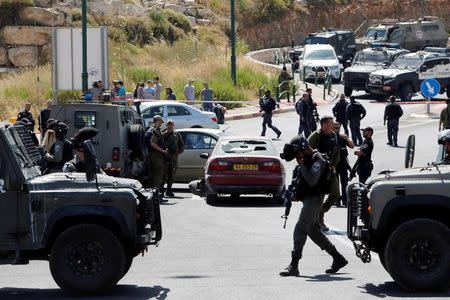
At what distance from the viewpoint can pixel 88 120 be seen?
23.0 metres

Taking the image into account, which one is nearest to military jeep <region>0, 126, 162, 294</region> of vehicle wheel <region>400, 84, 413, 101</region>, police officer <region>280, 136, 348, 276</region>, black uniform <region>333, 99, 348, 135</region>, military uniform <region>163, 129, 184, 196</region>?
police officer <region>280, 136, 348, 276</region>

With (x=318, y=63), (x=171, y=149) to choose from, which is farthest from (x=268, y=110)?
(x=318, y=63)

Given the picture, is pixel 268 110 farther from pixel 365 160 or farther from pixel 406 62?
pixel 406 62

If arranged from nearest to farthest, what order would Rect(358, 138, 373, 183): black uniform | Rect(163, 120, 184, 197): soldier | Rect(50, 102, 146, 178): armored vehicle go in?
Rect(358, 138, 373, 183): black uniform, Rect(50, 102, 146, 178): armored vehicle, Rect(163, 120, 184, 197): soldier

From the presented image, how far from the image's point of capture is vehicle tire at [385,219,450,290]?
12.8 metres

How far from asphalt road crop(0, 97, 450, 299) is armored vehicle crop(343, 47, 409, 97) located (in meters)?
25.6

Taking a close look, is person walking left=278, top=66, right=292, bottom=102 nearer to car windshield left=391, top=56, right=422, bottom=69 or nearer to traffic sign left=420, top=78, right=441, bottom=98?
car windshield left=391, top=56, right=422, bottom=69

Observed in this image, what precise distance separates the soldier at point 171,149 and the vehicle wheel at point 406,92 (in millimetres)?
22556

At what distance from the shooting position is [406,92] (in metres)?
46.1

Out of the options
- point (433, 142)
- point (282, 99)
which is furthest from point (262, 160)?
point (282, 99)

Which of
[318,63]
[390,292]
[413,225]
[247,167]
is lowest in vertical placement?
[390,292]

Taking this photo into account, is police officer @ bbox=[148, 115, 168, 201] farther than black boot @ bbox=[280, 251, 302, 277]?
Yes

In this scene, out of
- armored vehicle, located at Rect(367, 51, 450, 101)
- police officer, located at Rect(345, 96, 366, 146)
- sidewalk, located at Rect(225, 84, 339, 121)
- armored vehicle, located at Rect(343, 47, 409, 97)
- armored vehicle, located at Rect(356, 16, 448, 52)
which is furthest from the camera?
armored vehicle, located at Rect(356, 16, 448, 52)

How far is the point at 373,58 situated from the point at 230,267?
35.9 metres
